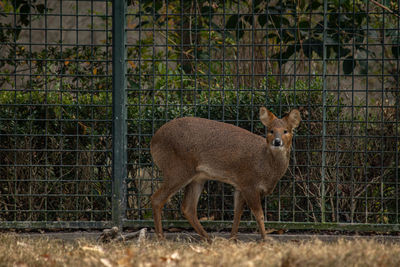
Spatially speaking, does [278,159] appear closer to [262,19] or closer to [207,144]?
[207,144]

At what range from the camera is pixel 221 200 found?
804cm

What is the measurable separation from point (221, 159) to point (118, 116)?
1428 mm

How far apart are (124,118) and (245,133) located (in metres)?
1.53

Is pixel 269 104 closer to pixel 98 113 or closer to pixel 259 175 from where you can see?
pixel 259 175

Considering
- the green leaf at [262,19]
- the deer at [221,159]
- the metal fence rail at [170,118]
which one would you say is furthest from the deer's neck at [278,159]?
the green leaf at [262,19]

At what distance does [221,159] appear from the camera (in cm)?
706

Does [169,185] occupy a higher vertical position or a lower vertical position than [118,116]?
lower

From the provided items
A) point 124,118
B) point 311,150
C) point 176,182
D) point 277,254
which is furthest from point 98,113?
point 277,254

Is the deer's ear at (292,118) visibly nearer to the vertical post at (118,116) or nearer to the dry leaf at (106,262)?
the vertical post at (118,116)

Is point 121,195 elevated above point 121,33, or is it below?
below

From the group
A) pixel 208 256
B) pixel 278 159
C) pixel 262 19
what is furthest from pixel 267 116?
pixel 208 256

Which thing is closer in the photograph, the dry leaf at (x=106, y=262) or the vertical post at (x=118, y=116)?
the dry leaf at (x=106, y=262)

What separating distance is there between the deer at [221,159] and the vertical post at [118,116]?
1.72 feet

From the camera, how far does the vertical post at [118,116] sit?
24.8 ft
